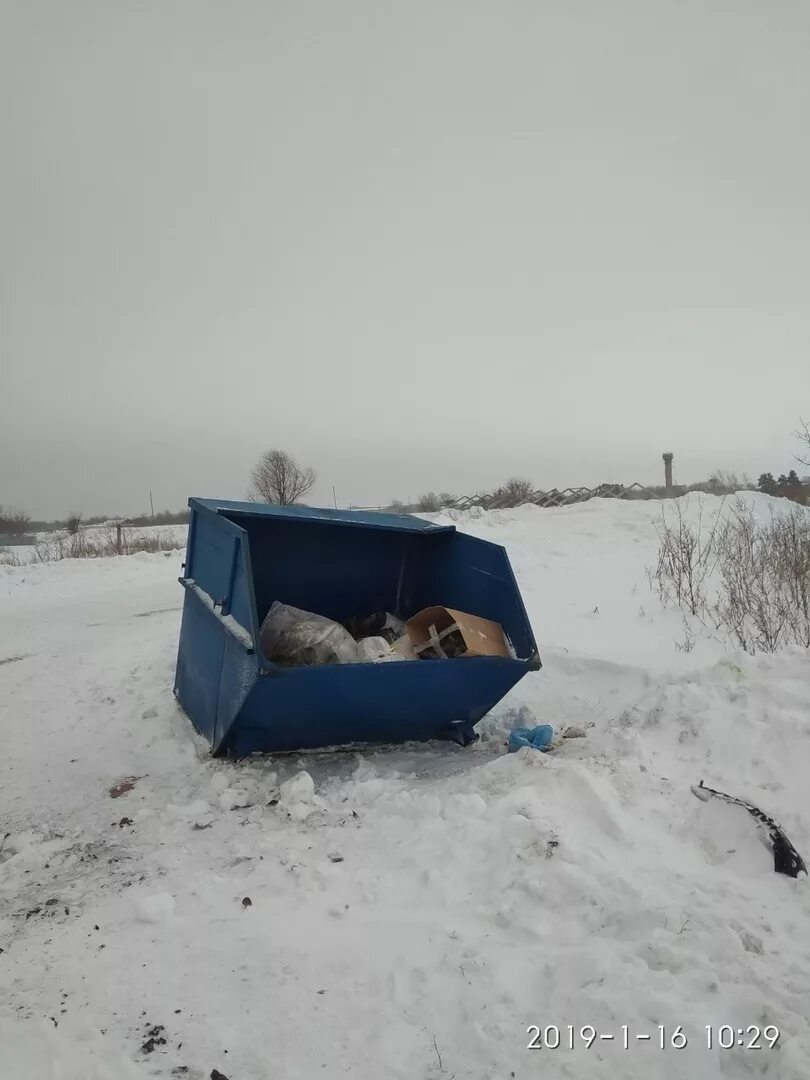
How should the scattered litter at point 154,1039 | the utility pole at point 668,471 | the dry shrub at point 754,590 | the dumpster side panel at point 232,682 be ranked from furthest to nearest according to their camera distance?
the utility pole at point 668,471, the dry shrub at point 754,590, the dumpster side panel at point 232,682, the scattered litter at point 154,1039

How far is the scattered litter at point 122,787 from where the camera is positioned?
3351 mm

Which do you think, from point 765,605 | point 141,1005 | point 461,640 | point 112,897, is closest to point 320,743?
point 461,640

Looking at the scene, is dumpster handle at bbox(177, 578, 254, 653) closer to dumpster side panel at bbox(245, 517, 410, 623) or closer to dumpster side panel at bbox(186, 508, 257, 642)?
dumpster side panel at bbox(186, 508, 257, 642)

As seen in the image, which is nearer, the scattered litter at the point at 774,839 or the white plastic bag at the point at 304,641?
the scattered litter at the point at 774,839

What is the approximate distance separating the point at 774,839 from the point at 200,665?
126 inches

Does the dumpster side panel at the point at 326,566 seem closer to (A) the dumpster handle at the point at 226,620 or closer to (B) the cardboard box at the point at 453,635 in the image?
(A) the dumpster handle at the point at 226,620

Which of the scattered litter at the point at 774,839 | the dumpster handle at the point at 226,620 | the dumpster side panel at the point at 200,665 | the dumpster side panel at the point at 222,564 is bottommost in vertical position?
the scattered litter at the point at 774,839

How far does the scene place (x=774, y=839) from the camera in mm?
2410

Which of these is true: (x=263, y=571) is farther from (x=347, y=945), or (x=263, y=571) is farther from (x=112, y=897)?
(x=347, y=945)

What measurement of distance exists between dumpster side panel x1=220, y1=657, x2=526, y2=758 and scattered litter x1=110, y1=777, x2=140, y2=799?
52cm

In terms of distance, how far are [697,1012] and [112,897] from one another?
2051 mm

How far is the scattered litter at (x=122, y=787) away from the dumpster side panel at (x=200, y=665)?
1.51ft

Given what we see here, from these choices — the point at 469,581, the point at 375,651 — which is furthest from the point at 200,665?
the point at 469,581

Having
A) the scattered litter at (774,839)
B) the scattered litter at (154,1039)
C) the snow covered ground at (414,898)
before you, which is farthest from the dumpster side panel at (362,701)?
the scattered litter at (154,1039)
